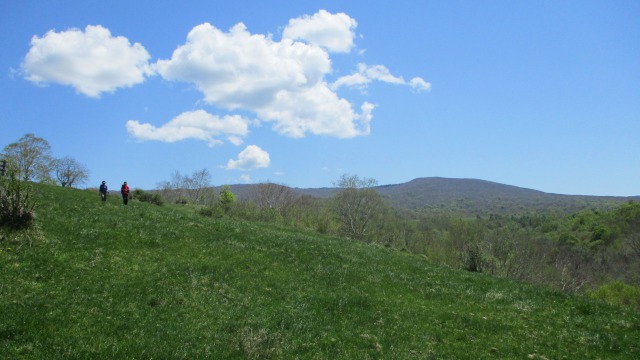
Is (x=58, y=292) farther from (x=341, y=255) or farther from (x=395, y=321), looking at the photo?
(x=341, y=255)

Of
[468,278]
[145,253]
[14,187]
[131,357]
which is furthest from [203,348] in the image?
[468,278]

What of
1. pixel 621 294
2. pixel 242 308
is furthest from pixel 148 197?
pixel 621 294

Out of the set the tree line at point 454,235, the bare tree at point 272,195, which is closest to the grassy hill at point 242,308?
the tree line at point 454,235

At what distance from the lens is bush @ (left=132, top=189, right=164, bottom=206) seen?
56.2m

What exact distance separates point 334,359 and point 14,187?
1711cm

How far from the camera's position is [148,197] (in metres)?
57.0

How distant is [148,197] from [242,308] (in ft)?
152

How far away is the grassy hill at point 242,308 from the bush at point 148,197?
1292 inches

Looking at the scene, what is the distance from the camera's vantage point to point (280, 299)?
55.9 feet

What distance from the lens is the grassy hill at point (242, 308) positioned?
37.1 feet

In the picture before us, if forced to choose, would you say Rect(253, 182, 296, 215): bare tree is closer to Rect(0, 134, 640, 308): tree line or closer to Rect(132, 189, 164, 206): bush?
Rect(0, 134, 640, 308): tree line

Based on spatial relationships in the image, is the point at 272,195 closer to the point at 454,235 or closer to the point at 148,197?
the point at 454,235

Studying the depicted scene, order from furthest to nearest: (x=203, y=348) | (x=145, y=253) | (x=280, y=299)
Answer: (x=145, y=253)
(x=280, y=299)
(x=203, y=348)

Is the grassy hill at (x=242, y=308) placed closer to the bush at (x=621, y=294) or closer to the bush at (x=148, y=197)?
the bush at (x=148, y=197)
